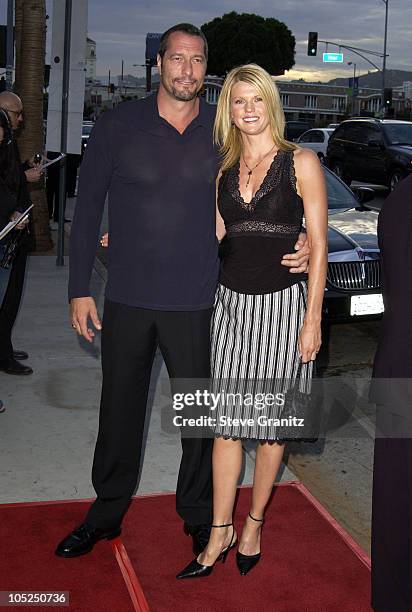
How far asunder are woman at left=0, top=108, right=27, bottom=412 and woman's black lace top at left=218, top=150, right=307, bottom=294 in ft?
7.01

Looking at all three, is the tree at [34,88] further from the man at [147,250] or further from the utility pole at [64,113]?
the man at [147,250]

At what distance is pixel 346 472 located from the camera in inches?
184

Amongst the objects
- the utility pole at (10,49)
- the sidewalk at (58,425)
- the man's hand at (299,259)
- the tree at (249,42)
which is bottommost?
the sidewalk at (58,425)

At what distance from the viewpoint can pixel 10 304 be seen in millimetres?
5824

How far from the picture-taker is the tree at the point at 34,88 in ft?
36.0

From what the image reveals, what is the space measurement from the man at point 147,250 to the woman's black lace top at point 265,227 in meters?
0.09

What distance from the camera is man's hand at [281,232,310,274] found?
320 cm

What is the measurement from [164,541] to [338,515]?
0.98m

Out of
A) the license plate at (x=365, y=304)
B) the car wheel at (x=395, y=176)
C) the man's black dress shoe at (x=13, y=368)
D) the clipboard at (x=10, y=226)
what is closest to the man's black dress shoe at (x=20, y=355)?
the man's black dress shoe at (x=13, y=368)

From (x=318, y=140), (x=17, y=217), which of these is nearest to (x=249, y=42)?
(x=318, y=140)

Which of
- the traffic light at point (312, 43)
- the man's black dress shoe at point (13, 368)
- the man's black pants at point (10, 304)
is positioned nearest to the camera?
the man's black pants at point (10, 304)

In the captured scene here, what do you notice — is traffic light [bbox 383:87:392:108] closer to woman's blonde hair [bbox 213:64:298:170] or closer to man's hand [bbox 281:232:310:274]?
woman's blonde hair [bbox 213:64:298:170]

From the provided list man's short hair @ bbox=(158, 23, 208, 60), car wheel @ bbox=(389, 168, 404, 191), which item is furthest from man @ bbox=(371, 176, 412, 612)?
car wheel @ bbox=(389, 168, 404, 191)

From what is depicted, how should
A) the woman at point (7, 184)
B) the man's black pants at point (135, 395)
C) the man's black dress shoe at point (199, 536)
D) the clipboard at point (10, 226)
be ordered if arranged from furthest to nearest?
the woman at point (7, 184) → the clipboard at point (10, 226) → the man's black dress shoe at point (199, 536) → the man's black pants at point (135, 395)
